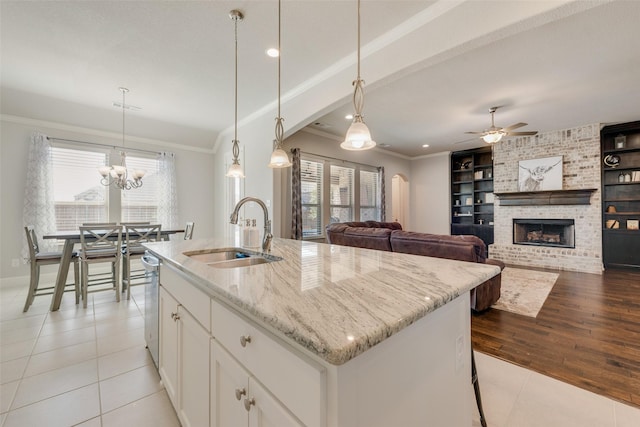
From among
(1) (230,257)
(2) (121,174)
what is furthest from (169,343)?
(2) (121,174)

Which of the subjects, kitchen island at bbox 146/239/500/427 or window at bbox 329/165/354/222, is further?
window at bbox 329/165/354/222

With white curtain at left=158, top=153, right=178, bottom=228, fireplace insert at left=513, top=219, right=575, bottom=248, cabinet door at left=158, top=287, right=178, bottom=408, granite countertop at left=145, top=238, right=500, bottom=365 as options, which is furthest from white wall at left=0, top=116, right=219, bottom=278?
fireplace insert at left=513, top=219, right=575, bottom=248

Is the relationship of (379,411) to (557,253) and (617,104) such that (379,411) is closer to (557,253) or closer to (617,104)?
(617,104)

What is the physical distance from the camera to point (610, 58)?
2.91m

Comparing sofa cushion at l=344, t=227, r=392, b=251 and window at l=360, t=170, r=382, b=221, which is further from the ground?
window at l=360, t=170, r=382, b=221

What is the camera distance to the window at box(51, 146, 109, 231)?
14.9 feet

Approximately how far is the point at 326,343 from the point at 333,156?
5578 millimetres

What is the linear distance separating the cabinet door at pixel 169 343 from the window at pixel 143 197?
14.4 ft

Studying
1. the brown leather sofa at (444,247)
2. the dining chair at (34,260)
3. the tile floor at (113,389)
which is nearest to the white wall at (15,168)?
the dining chair at (34,260)

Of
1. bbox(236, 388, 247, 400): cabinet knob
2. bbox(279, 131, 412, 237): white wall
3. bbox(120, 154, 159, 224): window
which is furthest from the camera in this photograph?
bbox(120, 154, 159, 224): window

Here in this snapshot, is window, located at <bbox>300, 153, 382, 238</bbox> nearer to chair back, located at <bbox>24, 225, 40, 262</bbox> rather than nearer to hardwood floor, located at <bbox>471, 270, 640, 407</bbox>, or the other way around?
hardwood floor, located at <bbox>471, 270, 640, 407</bbox>

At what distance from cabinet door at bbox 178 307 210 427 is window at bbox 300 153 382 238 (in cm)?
401

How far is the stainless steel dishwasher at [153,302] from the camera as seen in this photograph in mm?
1856

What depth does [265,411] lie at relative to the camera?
2.52 ft
